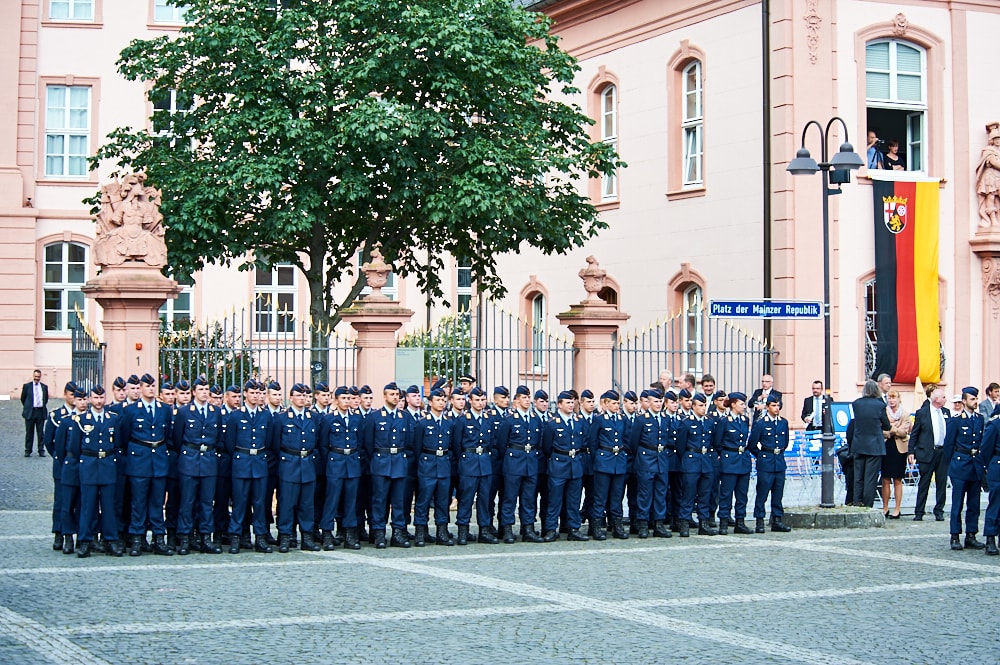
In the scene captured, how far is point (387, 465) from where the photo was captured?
48.9 ft

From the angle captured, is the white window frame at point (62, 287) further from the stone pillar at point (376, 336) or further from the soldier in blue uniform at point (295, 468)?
the soldier in blue uniform at point (295, 468)

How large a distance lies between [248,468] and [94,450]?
146 cm

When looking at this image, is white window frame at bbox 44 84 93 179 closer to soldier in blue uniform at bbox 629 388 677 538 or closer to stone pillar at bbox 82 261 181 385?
stone pillar at bbox 82 261 181 385

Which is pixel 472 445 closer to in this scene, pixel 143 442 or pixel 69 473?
pixel 143 442

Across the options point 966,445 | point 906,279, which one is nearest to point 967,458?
point 966,445

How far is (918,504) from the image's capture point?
59.1 feet

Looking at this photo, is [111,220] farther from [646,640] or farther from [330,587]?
[646,640]

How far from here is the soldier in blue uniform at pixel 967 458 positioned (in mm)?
15109

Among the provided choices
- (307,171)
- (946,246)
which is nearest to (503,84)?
(307,171)

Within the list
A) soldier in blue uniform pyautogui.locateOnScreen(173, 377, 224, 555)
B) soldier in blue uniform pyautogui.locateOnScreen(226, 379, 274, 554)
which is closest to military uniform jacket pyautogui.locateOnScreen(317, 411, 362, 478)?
soldier in blue uniform pyautogui.locateOnScreen(226, 379, 274, 554)

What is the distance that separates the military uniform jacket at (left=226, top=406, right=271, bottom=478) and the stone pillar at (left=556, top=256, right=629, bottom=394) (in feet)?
22.2

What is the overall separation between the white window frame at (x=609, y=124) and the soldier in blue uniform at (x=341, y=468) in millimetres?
14754

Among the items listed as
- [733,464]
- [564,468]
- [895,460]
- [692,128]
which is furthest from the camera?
[692,128]

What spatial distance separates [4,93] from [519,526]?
2419cm
